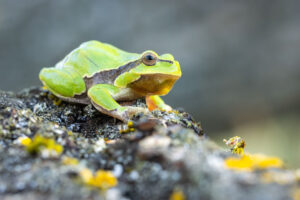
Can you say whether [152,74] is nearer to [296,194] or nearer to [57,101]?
[57,101]

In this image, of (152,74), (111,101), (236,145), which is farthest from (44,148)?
(236,145)

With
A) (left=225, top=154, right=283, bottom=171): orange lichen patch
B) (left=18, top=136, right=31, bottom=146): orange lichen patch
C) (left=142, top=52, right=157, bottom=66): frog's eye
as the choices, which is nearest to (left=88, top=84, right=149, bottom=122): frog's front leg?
(left=142, top=52, right=157, bottom=66): frog's eye

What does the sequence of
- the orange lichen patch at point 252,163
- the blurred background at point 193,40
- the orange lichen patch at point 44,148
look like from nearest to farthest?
the orange lichen patch at point 252,163, the orange lichen patch at point 44,148, the blurred background at point 193,40

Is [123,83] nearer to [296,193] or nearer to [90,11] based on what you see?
[296,193]

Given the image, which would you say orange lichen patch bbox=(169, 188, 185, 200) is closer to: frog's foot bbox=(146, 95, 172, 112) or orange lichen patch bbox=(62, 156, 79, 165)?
orange lichen patch bbox=(62, 156, 79, 165)

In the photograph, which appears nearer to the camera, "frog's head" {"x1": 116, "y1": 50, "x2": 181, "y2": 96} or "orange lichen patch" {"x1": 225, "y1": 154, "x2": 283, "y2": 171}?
"orange lichen patch" {"x1": 225, "y1": 154, "x2": 283, "y2": 171}

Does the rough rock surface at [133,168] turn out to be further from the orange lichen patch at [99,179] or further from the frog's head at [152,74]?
the frog's head at [152,74]

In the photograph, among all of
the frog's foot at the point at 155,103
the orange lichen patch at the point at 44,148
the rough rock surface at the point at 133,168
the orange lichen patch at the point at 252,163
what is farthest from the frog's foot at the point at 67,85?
the orange lichen patch at the point at 252,163
